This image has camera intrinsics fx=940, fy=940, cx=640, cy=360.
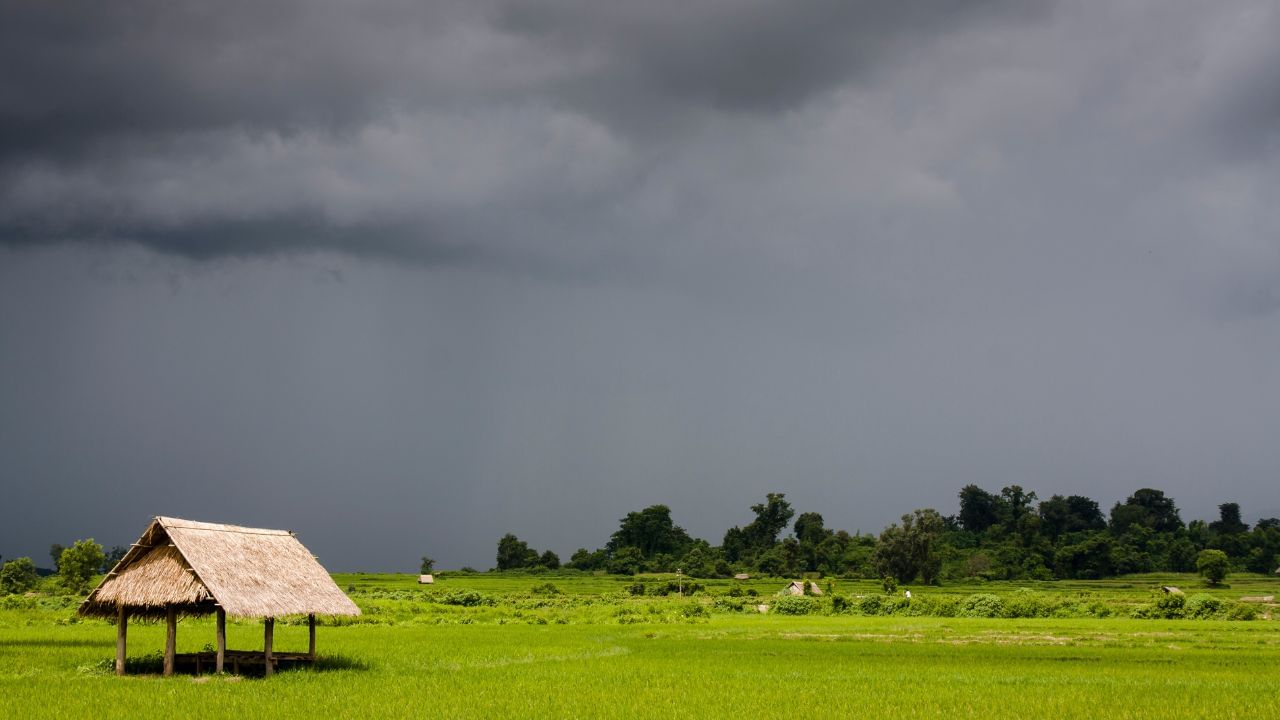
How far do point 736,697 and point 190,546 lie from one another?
14005 millimetres

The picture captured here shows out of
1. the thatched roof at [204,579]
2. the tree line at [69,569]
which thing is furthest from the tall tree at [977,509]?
the thatched roof at [204,579]

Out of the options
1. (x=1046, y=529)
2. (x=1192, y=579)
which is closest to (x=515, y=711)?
(x=1192, y=579)

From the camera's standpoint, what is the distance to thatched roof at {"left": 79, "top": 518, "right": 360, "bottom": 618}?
2312 centimetres

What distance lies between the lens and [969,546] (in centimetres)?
13988

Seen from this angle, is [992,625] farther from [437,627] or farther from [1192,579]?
[1192,579]

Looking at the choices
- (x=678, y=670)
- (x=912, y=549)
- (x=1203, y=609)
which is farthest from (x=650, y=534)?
(x=678, y=670)

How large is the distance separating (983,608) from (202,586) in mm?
47152

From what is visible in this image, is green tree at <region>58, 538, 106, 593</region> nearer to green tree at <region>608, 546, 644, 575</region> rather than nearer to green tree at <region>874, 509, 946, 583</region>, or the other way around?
green tree at <region>608, 546, 644, 575</region>

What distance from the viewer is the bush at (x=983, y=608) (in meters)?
56.4

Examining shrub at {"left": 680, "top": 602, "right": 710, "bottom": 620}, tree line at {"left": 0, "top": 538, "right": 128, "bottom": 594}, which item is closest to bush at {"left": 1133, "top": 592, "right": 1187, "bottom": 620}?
shrub at {"left": 680, "top": 602, "right": 710, "bottom": 620}

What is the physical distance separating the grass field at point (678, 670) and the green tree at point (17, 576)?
28.4 meters

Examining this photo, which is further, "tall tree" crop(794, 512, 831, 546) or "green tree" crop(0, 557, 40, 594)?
"tall tree" crop(794, 512, 831, 546)

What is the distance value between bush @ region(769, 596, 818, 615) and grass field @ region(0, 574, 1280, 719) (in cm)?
1073

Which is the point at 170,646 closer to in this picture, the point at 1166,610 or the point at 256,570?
the point at 256,570
